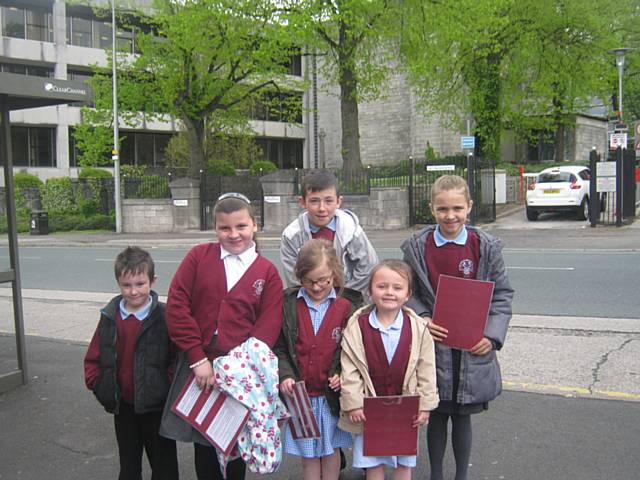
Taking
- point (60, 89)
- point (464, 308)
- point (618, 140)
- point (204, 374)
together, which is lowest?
point (204, 374)

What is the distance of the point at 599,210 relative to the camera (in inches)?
803

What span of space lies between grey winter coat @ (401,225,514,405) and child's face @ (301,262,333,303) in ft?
1.68

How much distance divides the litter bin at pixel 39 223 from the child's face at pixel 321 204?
27.5 metres

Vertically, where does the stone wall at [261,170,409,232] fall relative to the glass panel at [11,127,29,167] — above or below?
below

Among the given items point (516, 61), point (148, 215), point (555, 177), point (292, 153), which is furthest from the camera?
point (292, 153)

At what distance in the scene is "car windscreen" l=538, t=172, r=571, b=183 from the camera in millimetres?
21500

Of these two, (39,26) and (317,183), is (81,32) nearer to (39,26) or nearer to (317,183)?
(39,26)

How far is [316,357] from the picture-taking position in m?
3.32

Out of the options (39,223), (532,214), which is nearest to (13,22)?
(39,223)

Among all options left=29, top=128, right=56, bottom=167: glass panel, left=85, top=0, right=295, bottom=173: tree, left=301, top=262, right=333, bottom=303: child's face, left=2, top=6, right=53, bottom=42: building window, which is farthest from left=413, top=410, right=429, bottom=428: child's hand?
left=2, top=6, right=53, bottom=42: building window

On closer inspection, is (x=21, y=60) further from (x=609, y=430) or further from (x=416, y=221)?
(x=609, y=430)

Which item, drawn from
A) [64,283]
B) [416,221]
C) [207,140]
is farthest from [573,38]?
[64,283]

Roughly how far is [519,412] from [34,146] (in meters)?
43.0

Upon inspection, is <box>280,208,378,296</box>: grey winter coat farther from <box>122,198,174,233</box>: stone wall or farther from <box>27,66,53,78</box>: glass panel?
<box>27,66,53,78</box>: glass panel
